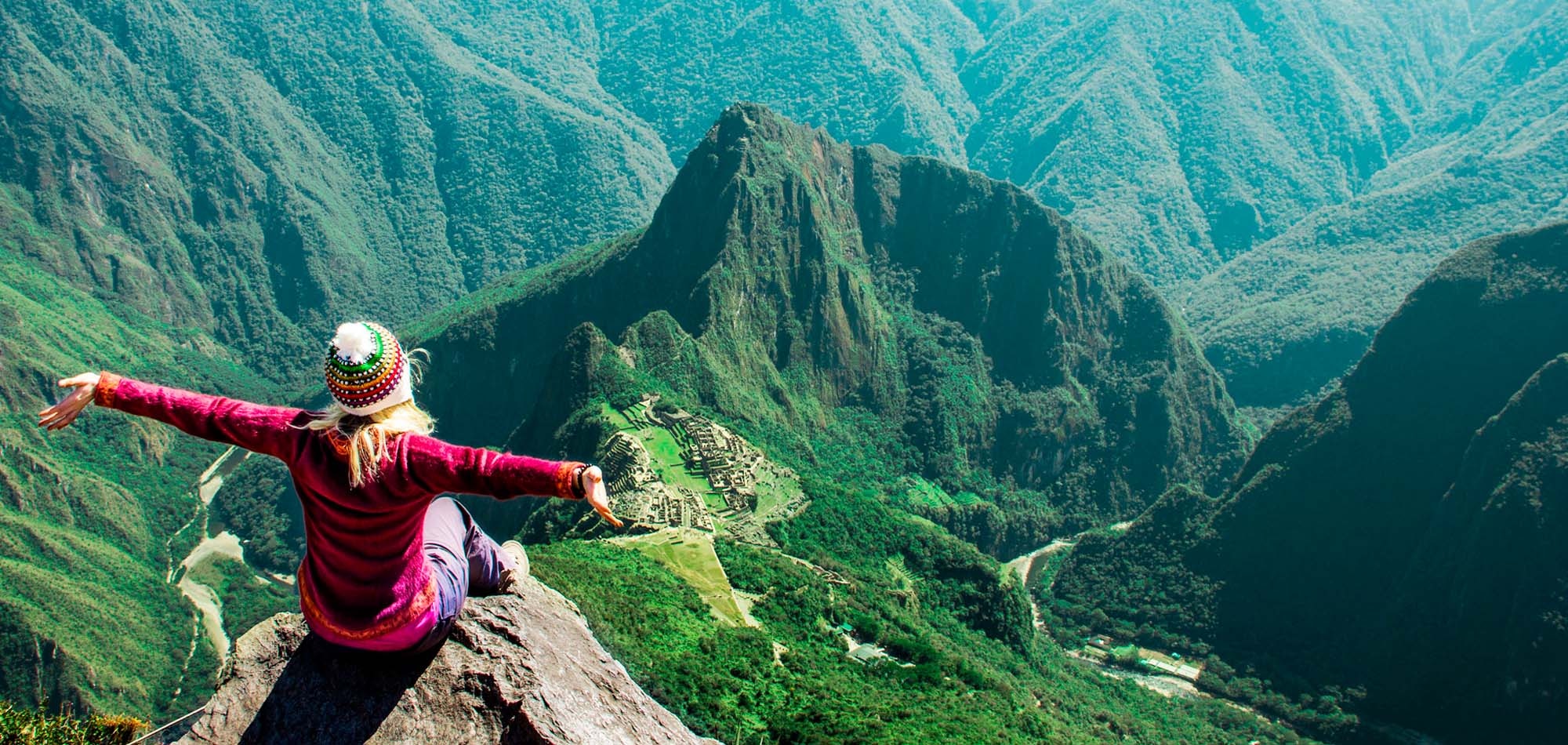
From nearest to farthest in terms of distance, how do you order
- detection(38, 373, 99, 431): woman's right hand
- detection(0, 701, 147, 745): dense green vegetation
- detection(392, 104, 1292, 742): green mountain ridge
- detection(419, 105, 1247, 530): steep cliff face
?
detection(38, 373, 99, 431): woman's right hand < detection(0, 701, 147, 745): dense green vegetation < detection(392, 104, 1292, 742): green mountain ridge < detection(419, 105, 1247, 530): steep cliff face

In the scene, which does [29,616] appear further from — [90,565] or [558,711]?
[558,711]

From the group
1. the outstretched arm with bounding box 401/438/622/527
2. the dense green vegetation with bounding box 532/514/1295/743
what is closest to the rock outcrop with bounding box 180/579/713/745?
the outstretched arm with bounding box 401/438/622/527

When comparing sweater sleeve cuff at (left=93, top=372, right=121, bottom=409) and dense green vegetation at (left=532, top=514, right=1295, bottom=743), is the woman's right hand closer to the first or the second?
sweater sleeve cuff at (left=93, top=372, right=121, bottom=409)

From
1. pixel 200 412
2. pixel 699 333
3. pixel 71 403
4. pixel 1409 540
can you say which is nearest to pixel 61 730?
pixel 71 403

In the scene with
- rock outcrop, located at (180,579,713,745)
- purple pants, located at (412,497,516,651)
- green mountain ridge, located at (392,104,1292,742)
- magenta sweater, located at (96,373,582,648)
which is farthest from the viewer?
green mountain ridge, located at (392,104,1292,742)

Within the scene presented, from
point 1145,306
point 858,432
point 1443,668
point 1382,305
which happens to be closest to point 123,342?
point 858,432

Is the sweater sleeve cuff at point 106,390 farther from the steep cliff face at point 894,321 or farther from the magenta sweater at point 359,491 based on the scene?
the steep cliff face at point 894,321

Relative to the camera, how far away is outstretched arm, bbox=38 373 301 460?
898cm

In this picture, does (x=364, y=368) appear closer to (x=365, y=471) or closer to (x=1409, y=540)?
(x=365, y=471)

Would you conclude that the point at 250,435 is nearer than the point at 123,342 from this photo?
Yes

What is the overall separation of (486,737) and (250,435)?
355cm

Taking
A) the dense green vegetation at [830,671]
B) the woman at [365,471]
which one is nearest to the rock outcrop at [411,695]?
the woman at [365,471]

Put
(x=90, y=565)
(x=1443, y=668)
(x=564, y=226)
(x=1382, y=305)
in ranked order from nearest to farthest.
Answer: (x=1443, y=668) < (x=90, y=565) < (x=1382, y=305) < (x=564, y=226)

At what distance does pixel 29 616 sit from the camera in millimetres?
68812
